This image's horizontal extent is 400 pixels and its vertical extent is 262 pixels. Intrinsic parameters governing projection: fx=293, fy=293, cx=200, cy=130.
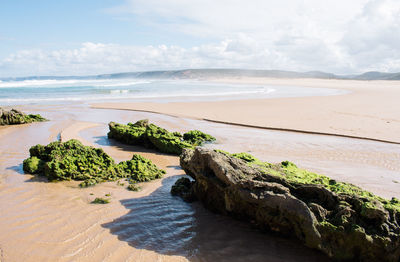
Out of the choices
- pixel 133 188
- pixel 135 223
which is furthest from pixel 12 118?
pixel 135 223

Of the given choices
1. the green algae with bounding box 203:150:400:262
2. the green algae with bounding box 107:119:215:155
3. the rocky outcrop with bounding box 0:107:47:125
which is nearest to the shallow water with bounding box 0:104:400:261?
the green algae with bounding box 203:150:400:262

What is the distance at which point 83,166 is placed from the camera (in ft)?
20.3

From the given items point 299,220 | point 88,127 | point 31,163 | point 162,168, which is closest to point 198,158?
point 299,220

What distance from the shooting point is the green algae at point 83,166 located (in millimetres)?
5918

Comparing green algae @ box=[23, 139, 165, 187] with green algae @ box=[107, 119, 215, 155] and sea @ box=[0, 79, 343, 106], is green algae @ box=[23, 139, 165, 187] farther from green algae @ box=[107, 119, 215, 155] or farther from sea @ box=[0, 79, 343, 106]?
sea @ box=[0, 79, 343, 106]

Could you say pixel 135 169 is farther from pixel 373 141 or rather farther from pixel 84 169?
pixel 373 141

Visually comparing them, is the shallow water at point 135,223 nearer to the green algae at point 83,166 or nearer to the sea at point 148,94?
the green algae at point 83,166

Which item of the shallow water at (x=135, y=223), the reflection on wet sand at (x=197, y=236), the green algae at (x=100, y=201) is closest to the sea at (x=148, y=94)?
the shallow water at (x=135, y=223)

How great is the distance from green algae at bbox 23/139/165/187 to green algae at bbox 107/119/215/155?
1.62 m

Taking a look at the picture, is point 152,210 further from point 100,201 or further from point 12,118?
point 12,118

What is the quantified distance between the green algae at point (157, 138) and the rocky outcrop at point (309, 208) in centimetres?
355

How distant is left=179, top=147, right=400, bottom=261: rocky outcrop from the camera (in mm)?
3334

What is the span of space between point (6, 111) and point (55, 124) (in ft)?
7.07

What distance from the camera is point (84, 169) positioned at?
6.11m
